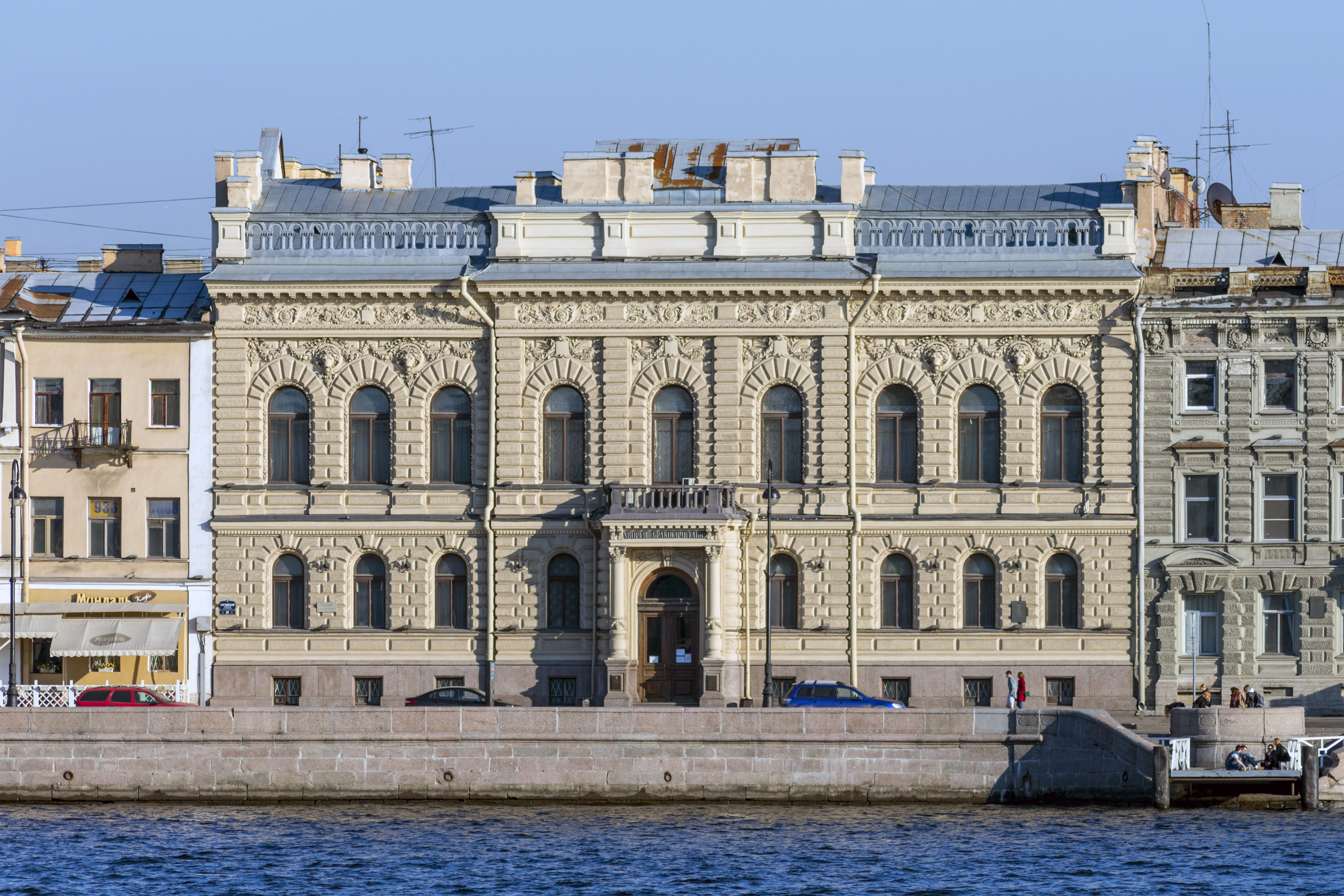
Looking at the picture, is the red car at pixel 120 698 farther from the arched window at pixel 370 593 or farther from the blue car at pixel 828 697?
the blue car at pixel 828 697

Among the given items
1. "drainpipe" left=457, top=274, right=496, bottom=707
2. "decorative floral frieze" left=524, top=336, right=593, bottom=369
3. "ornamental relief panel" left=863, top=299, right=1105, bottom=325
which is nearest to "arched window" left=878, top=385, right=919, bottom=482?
"ornamental relief panel" left=863, top=299, right=1105, bottom=325

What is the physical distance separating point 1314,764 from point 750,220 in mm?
17732

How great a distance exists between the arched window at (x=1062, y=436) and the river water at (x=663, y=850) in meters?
11.5

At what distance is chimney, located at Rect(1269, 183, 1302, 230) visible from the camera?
61812mm

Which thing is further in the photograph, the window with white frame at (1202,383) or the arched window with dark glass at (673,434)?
the arched window with dark glass at (673,434)

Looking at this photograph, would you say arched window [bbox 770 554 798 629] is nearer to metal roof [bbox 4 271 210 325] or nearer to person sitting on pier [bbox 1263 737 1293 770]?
person sitting on pier [bbox 1263 737 1293 770]

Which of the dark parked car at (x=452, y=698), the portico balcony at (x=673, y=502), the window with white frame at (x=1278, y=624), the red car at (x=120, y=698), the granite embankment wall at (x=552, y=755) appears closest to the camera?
the granite embankment wall at (x=552, y=755)

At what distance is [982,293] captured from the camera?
186ft

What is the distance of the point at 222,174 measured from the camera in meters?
61.6

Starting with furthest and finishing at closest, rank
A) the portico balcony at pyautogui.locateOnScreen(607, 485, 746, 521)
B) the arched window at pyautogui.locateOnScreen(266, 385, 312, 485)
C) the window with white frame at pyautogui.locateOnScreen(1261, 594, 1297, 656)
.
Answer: the arched window at pyautogui.locateOnScreen(266, 385, 312, 485), the window with white frame at pyautogui.locateOnScreen(1261, 594, 1297, 656), the portico balcony at pyautogui.locateOnScreen(607, 485, 746, 521)

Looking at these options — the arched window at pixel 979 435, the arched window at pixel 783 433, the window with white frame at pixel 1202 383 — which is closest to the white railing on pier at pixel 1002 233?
the arched window at pixel 979 435

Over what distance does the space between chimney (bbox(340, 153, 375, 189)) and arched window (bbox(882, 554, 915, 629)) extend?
48.6 feet

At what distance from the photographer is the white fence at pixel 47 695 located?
52.7 meters

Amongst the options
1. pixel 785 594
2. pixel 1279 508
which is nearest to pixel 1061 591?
pixel 1279 508
